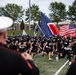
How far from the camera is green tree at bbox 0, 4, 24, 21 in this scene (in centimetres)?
8991

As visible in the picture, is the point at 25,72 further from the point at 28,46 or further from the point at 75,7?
the point at 75,7

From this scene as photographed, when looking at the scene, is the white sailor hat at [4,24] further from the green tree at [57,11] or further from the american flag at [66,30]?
the green tree at [57,11]

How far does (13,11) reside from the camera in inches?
3617

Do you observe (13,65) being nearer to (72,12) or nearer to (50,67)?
(50,67)

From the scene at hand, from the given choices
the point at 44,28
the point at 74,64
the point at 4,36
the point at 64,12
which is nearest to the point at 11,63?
the point at 4,36

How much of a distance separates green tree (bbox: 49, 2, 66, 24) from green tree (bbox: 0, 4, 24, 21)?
869 centimetres

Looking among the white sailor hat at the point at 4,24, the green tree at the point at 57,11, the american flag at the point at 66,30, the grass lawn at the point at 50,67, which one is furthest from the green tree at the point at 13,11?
the white sailor hat at the point at 4,24

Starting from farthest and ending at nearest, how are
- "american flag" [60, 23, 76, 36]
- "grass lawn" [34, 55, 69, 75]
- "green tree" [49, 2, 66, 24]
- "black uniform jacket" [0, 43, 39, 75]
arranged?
"green tree" [49, 2, 66, 24], "american flag" [60, 23, 76, 36], "grass lawn" [34, 55, 69, 75], "black uniform jacket" [0, 43, 39, 75]

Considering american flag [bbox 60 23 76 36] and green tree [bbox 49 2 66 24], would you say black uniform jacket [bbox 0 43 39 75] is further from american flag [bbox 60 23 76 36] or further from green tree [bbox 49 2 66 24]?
green tree [bbox 49 2 66 24]

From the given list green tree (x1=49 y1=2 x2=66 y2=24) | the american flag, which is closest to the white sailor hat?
the american flag

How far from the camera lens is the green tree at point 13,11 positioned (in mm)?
89912

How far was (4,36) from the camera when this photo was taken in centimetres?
295

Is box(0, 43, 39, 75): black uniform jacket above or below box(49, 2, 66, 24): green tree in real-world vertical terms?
above

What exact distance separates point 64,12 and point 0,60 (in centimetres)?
8690
